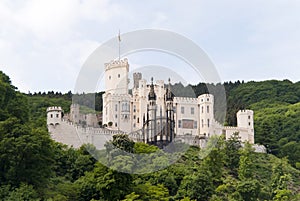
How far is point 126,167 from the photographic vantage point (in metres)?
38.3

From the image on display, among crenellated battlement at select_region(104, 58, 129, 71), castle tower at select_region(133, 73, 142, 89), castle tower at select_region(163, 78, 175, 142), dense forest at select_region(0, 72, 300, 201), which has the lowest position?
dense forest at select_region(0, 72, 300, 201)

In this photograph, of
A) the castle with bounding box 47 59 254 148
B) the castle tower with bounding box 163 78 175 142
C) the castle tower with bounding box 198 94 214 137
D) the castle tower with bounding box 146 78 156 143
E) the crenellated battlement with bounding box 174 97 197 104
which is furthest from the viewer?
the castle tower with bounding box 198 94 214 137

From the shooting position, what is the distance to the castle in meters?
56.4

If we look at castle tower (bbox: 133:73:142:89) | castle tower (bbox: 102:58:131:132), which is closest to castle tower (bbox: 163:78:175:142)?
castle tower (bbox: 102:58:131:132)

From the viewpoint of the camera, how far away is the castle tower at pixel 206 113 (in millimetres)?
62541

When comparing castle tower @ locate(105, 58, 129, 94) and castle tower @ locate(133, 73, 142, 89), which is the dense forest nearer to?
castle tower @ locate(133, 73, 142, 89)

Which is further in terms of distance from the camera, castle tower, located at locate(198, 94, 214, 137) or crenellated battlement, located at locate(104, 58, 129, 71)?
crenellated battlement, located at locate(104, 58, 129, 71)

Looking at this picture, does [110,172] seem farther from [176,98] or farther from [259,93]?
[259,93]

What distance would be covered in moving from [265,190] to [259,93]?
162 ft

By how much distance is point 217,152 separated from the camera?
51594 millimetres

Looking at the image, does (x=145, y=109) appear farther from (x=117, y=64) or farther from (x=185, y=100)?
(x=117, y=64)

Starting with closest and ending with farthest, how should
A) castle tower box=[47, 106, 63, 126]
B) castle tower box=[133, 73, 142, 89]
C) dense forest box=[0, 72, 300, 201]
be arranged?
1. dense forest box=[0, 72, 300, 201]
2. castle tower box=[47, 106, 63, 126]
3. castle tower box=[133, 73, 142, 89]

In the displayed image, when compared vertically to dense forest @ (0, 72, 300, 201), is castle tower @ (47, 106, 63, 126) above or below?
above

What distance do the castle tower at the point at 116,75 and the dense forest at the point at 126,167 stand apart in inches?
268
